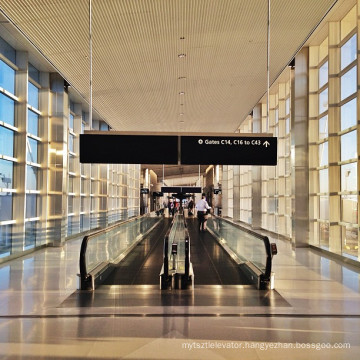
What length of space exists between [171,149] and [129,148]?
736mm

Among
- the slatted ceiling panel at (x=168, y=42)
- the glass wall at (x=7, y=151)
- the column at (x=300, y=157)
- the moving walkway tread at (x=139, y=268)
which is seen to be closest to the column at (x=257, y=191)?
the slatted ceiling panel at (x=168, y=42)

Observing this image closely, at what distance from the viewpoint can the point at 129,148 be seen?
7.31 meters

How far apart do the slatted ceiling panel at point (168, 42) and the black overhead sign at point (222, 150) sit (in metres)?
3.07

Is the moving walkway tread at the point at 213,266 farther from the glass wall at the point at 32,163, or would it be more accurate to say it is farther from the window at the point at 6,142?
the window at the point at 6,142

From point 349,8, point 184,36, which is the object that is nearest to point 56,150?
point 184,36

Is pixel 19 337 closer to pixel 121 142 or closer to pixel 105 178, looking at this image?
pixel 121 142

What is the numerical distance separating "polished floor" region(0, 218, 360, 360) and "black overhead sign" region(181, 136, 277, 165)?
7.46 feet

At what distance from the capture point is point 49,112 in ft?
49.2

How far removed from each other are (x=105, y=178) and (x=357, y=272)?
57.6 ft

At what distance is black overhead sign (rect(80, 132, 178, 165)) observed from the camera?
23.9 ft

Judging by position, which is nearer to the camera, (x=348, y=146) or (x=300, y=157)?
(x=348, y=146)

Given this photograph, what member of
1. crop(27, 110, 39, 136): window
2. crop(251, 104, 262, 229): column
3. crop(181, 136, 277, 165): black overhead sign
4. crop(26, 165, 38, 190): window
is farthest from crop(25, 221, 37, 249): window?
crop(251, 104, 262, 229): column

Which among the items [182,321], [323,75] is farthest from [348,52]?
[182,321]

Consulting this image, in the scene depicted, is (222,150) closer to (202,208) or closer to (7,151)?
(7,151)
